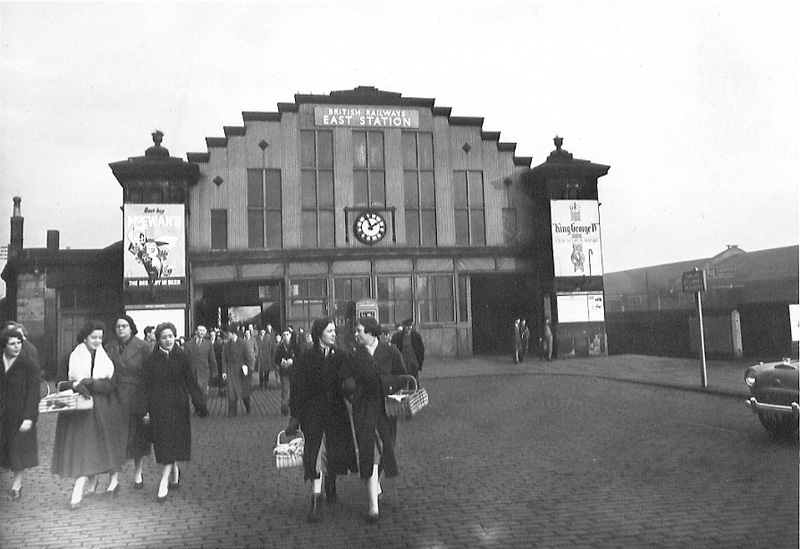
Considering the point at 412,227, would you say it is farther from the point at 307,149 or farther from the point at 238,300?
the point at 238,300

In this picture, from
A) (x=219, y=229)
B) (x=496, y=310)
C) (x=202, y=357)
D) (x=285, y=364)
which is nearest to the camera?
(x=285, y=364)

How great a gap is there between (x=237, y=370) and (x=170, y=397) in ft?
21.9

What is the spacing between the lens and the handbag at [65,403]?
639 cm

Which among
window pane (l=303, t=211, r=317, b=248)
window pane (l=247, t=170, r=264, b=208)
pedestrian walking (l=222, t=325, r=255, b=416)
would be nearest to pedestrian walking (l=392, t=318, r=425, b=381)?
pedestrian walking (l=222, t=325, r=255, b=416)

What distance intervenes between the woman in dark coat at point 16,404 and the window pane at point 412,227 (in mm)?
21727

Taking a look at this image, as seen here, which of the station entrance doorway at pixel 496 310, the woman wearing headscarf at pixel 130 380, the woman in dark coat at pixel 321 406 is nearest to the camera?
the woman in dark coat at pixel 321 406

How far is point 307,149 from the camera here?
89.8 ft

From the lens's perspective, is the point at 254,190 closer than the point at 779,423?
No

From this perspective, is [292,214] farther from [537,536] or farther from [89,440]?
[537,536]

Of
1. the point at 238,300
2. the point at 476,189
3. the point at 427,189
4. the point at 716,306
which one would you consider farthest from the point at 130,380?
the point at 238,300

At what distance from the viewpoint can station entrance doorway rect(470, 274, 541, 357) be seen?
1160 inches

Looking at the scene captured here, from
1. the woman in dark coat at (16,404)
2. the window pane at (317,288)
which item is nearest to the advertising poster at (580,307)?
the window pane at (317,288)

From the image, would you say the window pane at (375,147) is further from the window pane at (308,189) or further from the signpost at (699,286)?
the signpost at (699,286)

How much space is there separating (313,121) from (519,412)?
18562 mm
